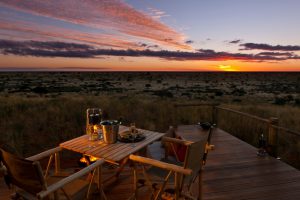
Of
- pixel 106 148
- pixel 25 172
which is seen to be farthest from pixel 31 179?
pixel 106 148

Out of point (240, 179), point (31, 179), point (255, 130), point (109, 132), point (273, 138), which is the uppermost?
point (109, 132)

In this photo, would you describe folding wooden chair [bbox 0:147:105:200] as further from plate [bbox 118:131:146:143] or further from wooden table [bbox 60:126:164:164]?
plate [bbox 118:131:146:143]

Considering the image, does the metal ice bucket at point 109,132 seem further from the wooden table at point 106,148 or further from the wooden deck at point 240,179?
the wooden deck at point 240,179

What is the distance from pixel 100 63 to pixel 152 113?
82.4 ft

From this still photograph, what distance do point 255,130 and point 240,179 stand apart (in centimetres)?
556

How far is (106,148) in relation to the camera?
312 cm

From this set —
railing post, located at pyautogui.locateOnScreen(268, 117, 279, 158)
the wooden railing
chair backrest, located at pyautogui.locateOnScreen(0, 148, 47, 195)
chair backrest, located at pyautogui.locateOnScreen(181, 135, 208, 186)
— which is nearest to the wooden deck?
railing post, located at pyautogui.locateOnScreen(268, 117, 279, 158)

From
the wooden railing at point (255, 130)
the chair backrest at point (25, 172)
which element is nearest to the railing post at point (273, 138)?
the wooden railing at point (255, 130)

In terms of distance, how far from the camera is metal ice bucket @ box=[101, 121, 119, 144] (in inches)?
126

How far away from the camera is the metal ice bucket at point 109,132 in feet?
10.5

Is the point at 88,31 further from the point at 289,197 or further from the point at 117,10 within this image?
the point at 289,197

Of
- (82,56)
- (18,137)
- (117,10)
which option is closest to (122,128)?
(18,137)

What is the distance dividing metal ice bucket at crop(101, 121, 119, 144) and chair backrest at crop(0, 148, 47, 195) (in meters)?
1.15

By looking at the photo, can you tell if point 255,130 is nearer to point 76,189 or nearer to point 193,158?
point 193,158
